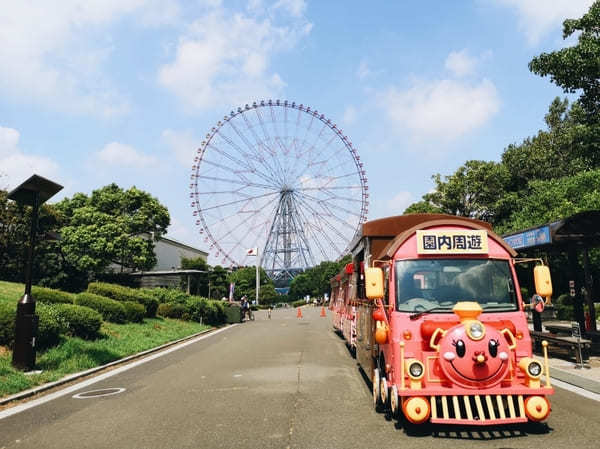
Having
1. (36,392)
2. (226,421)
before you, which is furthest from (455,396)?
(36,392)

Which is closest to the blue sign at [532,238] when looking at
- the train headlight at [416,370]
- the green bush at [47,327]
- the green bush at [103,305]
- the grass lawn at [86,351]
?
the train headlight at [416,370]

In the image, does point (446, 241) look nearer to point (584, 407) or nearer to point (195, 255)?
point (584, 407)

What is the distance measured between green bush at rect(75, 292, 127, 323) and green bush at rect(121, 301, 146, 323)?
2.40ft

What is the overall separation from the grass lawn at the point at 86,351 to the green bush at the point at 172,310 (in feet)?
12.3

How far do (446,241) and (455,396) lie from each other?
2043mm

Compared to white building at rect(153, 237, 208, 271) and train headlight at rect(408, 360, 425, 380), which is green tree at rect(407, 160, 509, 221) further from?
white building at rect(153, 237, 208, 271)

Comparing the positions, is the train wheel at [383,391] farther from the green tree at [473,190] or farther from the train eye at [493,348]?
the green tree at [473,190]

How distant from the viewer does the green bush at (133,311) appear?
61.7 feet

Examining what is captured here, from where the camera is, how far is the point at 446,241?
6.16 m

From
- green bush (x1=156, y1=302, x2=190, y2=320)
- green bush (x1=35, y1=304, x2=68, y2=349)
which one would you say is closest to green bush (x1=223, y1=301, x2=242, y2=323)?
green bush (x1=156, y1=302, x2=190, y2=320)

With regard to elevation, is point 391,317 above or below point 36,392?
above

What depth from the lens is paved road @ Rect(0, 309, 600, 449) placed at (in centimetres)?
534

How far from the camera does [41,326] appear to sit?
1086 centimetres

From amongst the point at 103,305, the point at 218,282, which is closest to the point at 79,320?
the point at 103,305
